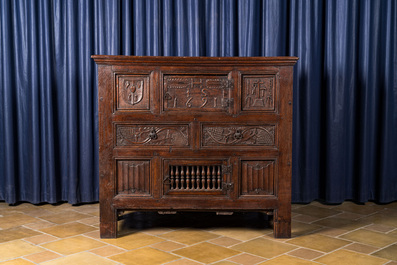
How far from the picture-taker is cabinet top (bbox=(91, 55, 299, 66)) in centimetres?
287

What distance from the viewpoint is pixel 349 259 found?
2631 mm

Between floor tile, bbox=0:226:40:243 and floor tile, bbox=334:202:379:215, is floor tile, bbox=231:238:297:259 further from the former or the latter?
floor tile, bbox=0:226:40:243

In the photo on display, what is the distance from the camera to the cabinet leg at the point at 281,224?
299 centimetres

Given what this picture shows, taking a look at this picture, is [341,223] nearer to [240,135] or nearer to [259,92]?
[240,135]

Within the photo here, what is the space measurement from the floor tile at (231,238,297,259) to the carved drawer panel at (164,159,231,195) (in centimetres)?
37

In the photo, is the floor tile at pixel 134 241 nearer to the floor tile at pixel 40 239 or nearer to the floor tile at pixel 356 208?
the floor tile at pixel 40 239

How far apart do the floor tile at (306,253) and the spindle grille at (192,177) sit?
2.04ft

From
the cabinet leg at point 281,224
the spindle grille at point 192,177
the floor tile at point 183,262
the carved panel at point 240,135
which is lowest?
the floor tile at point 183,262

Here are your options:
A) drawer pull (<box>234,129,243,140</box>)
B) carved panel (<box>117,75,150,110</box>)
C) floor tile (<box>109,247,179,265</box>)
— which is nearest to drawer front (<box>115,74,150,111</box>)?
carved panel (<box>117,75,150,110</box>)

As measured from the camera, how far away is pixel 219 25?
3822mm

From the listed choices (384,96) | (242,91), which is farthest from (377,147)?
(242,91)

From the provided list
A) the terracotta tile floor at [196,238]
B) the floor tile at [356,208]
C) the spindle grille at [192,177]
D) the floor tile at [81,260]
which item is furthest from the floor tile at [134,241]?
the floor tile at [356,208]

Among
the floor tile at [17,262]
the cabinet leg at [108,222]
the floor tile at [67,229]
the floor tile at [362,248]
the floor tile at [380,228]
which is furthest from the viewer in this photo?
the floor tile at [380,228]

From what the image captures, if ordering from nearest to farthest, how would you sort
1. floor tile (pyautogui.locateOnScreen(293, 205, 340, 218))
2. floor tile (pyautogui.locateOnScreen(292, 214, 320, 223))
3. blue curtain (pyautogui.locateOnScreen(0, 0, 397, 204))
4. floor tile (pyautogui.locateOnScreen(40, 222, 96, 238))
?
floor tile (pyautogui.locateOnScreen(40, 222, 96, 238)) < floor tile (pyautogui.locateOnScreen(292, 214, 320, 223)) < floor tile (pyautogui.locateOnScreen(293, 205, 340, 218)) < blue curtain (pyautogui.locateOnScreen(0, 0, 397, 204))
